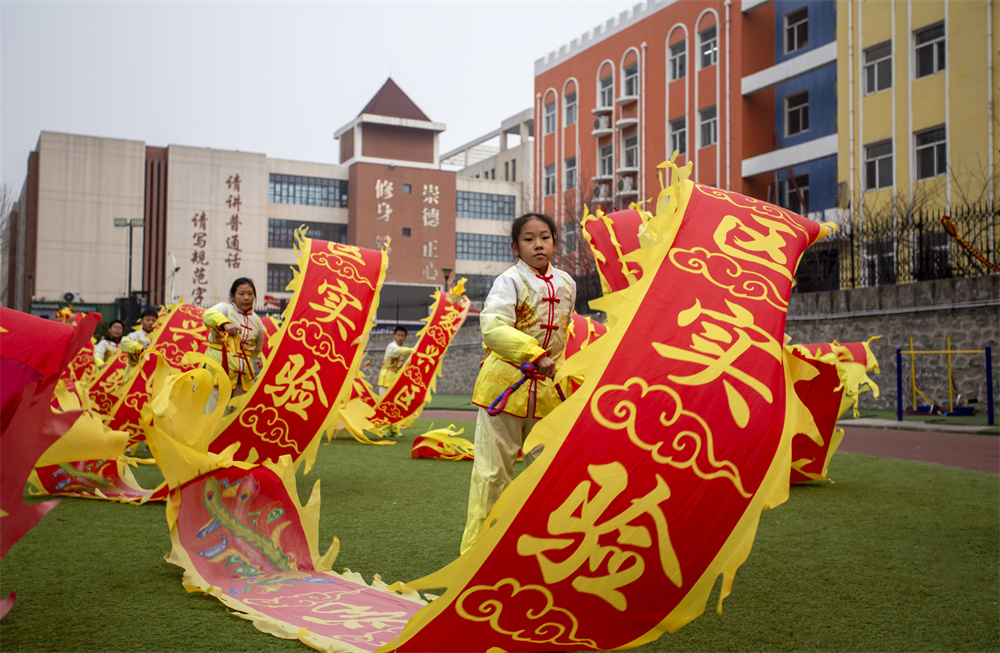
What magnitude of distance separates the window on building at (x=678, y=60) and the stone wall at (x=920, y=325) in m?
12.8

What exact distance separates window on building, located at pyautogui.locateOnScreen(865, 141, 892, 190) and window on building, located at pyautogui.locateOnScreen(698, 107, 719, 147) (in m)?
5.63

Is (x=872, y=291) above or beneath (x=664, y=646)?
above

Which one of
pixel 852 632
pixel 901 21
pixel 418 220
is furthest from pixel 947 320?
pixel 418 220

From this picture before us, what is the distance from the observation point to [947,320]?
13.1 meters

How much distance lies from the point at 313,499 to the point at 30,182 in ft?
143

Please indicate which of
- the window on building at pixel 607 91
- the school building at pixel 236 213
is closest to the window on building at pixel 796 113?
the window on building at pixel 607 91

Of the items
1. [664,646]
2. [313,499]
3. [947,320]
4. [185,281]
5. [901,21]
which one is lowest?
[664,646]

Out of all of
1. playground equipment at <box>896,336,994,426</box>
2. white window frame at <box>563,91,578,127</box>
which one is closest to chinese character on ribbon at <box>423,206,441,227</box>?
white window frame at <box>563,91,578,127</box>

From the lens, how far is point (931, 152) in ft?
59.0

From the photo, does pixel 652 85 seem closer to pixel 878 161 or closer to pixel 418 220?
pixel 878 161

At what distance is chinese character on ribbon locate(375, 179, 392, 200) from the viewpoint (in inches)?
1777

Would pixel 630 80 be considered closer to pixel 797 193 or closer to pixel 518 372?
pixel 797 193

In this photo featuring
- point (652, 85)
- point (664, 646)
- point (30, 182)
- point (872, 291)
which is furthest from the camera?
point (30, 182)

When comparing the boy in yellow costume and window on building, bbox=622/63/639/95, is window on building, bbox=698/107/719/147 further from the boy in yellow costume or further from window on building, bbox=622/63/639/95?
the boy in yellow costume
